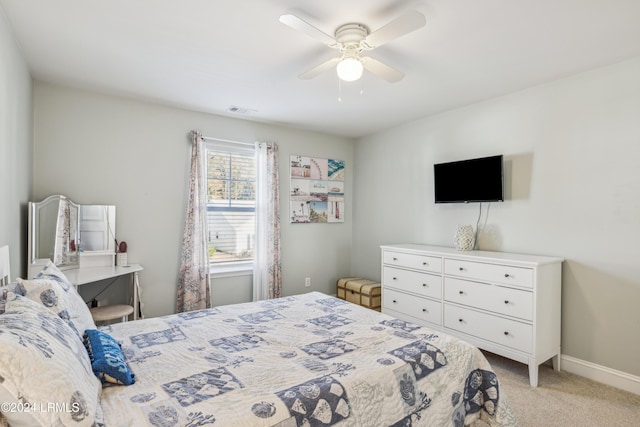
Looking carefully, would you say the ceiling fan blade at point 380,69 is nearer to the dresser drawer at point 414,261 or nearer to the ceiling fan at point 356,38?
the ceiling fan at point 356,38

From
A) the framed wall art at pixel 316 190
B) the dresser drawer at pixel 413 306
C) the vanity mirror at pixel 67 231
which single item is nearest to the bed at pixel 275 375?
the dresser drawer at pixel 413 306

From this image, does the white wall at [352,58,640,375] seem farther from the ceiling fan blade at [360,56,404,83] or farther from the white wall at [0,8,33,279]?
the white wall at [0,8,33,279]

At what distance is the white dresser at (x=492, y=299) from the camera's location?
2.68 metres

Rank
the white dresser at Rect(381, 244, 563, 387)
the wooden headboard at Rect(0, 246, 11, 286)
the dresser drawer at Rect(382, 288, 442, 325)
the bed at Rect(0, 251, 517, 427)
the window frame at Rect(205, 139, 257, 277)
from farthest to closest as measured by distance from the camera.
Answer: the window frame at Rect(205, 139, 257, 277)
the dresser drawer at Rect(382, 288, 442, 325)
the white dresser at Rect(381, 244, 563, 387)
the wooden headboard at Rect(0, 246, 11, 286)
the bed at Rect(0, 251, 517, 427)

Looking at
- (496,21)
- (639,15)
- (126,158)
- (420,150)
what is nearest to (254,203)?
(126,158)

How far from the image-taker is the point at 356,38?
7.13 feet

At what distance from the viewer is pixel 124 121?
11.6ft

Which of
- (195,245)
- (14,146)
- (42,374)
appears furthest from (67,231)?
(42,374)

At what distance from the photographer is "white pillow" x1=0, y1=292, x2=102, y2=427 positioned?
929 mm

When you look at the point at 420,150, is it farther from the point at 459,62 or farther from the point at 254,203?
the point at 254,203

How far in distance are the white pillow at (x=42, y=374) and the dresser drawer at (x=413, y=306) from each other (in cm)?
291

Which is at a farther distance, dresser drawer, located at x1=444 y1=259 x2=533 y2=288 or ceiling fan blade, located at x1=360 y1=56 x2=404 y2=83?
dresser drawer, located at x1=444 y1=259 x2=533 y2=288

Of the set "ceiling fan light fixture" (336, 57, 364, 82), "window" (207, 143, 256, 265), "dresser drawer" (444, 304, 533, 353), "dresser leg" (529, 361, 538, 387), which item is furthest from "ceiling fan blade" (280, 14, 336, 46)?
"dresser leg" (529, 361, 538, 387)

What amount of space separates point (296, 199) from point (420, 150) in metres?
1.76
